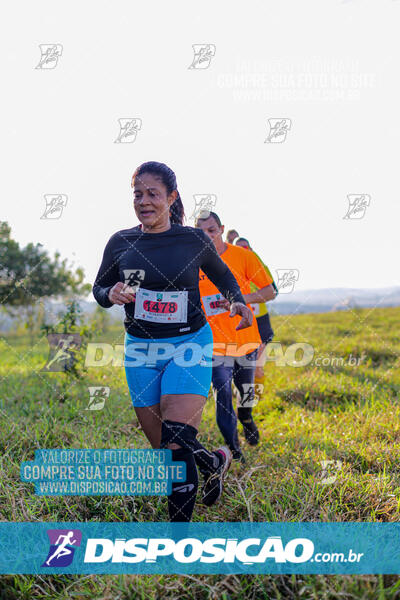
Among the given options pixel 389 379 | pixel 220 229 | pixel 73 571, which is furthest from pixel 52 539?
pixel 389 379

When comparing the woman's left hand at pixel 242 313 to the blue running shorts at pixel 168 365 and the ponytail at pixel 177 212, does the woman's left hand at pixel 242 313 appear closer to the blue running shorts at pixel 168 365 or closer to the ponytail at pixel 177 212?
the blue running shorts at pixel 168 365

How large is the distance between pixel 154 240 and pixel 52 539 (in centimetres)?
191

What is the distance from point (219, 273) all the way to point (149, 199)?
730mm

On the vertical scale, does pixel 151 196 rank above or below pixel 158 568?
above

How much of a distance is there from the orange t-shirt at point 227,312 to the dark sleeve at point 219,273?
568 mm

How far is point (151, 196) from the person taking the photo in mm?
2557

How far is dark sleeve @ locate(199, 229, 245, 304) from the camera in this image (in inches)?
109

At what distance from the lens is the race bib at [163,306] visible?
2.51 m

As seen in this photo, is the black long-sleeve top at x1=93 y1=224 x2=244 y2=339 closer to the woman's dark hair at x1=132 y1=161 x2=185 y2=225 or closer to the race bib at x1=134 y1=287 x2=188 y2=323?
the race bib at x1=134 y1=287 x2=188 y2=323

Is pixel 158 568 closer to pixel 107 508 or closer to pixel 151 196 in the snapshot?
pixel 107 508

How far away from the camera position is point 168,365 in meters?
2.50

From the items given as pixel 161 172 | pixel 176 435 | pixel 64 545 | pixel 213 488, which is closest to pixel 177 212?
pixel 161 172

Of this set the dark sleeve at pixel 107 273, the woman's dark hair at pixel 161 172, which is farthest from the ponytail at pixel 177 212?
the dark sleeve at pixel 107 273

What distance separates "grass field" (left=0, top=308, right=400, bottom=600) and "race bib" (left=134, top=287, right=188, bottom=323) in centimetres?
125
